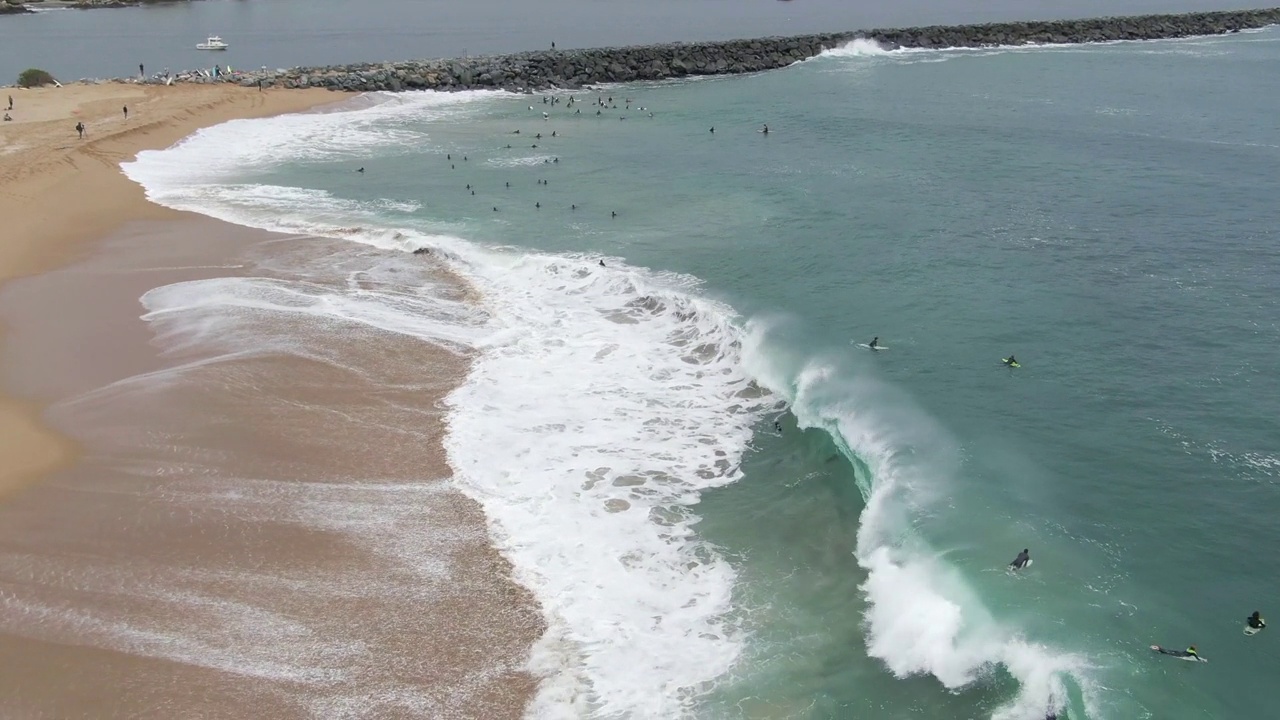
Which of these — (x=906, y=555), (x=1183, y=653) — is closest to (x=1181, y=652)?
(x=1183, y=653)

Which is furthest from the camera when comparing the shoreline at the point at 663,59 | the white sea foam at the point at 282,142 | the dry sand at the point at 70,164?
the shoreline at the point at 663,59

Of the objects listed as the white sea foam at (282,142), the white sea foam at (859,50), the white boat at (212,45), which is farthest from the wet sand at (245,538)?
the white boat at (212,45)

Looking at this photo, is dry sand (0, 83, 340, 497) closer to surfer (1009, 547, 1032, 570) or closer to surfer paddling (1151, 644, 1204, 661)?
surfer (1009, 547, 1032, 570)

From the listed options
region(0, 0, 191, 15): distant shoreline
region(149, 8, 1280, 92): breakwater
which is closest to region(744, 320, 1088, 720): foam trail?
region(149, 8, 1280, 92): breakwater

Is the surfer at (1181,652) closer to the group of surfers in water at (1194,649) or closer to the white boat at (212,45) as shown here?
the group of surfers in water at (1194,649)

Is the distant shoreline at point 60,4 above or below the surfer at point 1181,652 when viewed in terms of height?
above

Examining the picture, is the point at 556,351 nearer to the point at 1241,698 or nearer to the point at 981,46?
the point at 1241,698
